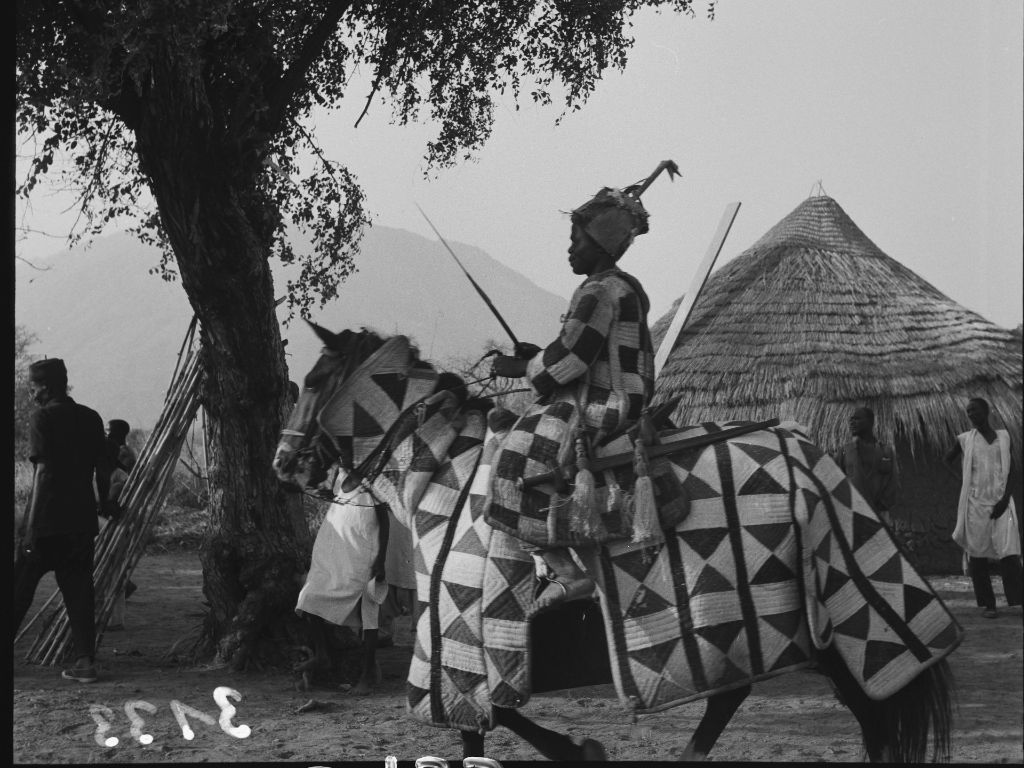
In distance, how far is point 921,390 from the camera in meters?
9.68

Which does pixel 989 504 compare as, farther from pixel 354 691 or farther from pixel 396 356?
pixel 396 356

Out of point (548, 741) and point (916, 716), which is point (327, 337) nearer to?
point (548, 741)

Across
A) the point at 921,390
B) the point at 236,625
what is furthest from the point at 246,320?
the point at 921,390

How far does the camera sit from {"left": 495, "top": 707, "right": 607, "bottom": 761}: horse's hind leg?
390 centimetres

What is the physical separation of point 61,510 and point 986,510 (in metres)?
6.14

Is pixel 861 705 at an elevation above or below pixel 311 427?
below

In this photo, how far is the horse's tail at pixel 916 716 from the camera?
12.2ft

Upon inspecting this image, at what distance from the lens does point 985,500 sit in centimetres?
796

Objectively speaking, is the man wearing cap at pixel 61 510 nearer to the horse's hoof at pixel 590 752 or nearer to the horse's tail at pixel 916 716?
the horse's hoof at pixel 590 752

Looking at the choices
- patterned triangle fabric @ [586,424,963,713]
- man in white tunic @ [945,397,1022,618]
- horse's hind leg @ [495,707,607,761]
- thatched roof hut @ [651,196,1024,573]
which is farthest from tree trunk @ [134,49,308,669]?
man in white tunic @ [945,397,1022,618]

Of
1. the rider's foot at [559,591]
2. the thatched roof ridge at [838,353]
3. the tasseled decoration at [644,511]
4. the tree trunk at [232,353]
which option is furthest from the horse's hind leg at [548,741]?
the thatched roof ridge at [838,353]

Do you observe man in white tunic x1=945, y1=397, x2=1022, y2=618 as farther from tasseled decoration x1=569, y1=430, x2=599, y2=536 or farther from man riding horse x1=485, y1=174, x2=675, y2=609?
tasseled decoration x1=569, y1=430, x2=599, y2=536

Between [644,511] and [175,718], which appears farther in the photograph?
[175,718]

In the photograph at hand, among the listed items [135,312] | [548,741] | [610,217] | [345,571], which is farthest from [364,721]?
[135,312]
